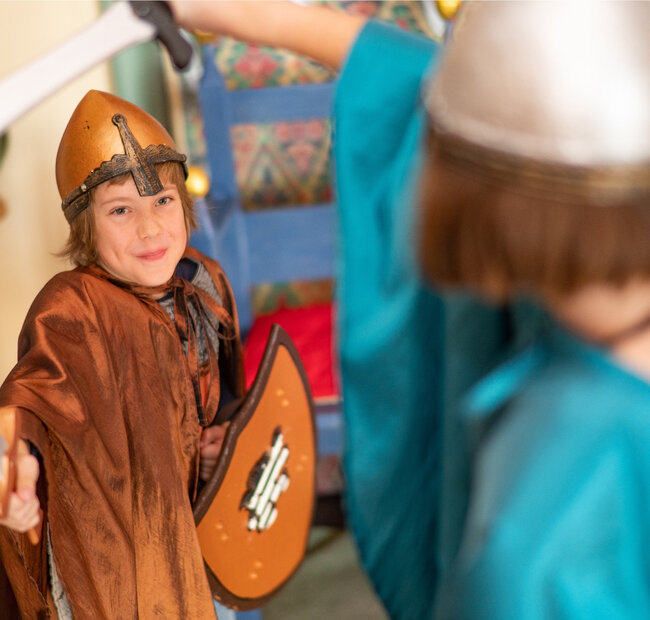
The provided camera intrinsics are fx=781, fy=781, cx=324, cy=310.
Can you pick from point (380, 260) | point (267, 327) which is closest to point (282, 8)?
point (380, 260)

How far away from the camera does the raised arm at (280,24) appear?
430 mm

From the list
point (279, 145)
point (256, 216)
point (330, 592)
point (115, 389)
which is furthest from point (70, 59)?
point (330, 592)

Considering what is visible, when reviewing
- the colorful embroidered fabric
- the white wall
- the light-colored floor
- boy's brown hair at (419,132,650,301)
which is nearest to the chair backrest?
the colorful embroidered fabric

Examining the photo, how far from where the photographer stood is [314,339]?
690 millimetres

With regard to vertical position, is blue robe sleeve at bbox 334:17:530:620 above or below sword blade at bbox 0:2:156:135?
below

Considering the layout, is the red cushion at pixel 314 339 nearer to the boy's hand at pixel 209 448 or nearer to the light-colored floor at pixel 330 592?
the boy's hand at pixel 209 448

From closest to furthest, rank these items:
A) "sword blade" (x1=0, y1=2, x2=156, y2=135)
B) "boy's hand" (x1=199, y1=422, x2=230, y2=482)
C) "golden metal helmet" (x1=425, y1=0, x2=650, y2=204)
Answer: "golden metal helmet" (x1=425, y1=0, x2=650, y2=204)
"sword blade" (x1=0, y1=2, x2=156, y2=135)
"boy's hand" (x1=199, y1=422, x2=230, y2=482)

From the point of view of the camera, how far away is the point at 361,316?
469 millimetres

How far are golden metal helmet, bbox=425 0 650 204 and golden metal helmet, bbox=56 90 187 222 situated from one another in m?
0.23

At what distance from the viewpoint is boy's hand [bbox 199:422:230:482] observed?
0.53 metres

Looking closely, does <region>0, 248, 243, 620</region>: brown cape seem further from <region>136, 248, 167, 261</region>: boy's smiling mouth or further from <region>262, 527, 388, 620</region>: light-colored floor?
<region>262, 527, 388, 620</region>: light-colored floor

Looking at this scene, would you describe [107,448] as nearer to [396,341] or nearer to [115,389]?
[115,389]

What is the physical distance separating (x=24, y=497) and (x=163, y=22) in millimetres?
270

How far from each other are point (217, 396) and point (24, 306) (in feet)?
0.45
